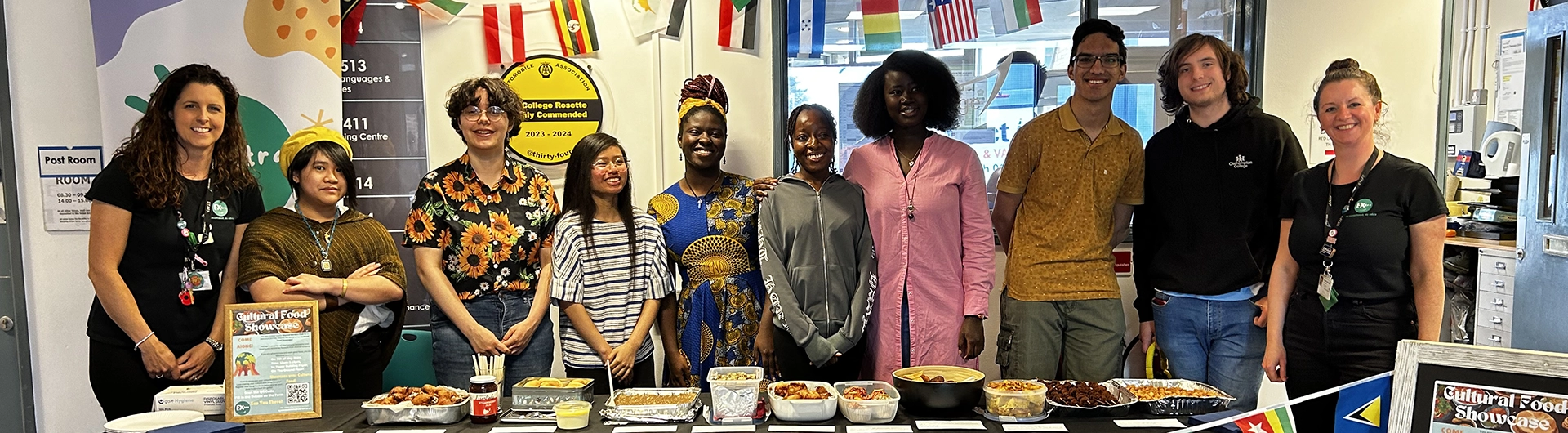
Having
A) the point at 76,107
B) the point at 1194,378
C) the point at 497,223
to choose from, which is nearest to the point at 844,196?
the point at 497,223

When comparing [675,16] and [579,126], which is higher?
[675,16]

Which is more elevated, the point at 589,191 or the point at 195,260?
the point at 589,191

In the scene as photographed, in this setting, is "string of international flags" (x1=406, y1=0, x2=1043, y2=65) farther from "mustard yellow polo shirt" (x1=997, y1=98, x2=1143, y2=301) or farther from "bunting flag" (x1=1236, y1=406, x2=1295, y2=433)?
"bunting flag" (x1=1236, y1=406, x2=1295, y2=433)

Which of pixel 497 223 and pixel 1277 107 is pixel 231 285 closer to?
pixel 497 223

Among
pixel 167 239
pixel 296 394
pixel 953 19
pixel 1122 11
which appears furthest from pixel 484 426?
pixel 1122 11

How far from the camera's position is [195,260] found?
2760 millimetres

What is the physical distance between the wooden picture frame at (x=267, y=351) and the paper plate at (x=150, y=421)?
79 mm

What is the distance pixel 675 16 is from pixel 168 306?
2066 millimetres

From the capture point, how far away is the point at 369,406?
6.97ft

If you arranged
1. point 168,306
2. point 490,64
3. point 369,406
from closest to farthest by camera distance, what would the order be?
point 369,406 → point 168,306 → point 490,64

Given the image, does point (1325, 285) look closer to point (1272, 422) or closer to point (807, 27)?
point (1272, 422)

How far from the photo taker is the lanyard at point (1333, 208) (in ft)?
8.00

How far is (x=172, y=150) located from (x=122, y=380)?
2.42 feet

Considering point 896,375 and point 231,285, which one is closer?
point 896,375
